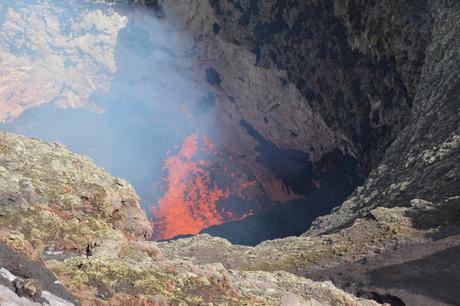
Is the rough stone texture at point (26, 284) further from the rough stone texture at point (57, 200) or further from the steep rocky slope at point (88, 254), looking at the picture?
the rough stone texture at point (57, 200)

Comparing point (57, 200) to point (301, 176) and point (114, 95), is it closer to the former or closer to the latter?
point (301, 176)

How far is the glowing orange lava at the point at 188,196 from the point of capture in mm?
126250

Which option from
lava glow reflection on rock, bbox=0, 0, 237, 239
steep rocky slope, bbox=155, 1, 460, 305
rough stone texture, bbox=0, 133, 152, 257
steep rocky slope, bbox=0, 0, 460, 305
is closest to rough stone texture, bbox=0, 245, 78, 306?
steep rocky slope, bbox=0, 0, 460, 305

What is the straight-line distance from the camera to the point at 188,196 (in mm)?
132875

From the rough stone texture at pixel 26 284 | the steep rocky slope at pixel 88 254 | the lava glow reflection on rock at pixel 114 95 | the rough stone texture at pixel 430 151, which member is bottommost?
the rough stone texture at pixel 26 284

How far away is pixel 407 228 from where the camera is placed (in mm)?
46688

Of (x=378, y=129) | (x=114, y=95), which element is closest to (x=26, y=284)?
(x=378, y=129)

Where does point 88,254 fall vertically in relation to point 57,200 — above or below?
below

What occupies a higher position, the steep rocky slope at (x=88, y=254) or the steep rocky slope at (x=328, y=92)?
the steep rocky slope at (x=328, y=92)

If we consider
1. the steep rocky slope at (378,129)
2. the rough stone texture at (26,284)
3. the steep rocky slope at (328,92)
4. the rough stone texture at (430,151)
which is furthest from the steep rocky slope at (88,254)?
the steep rocky slope at (328,92)

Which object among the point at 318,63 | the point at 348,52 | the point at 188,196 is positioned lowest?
the point at 188,196

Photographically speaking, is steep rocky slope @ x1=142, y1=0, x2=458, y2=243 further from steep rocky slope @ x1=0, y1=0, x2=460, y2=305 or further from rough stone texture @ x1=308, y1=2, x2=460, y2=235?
steep rocky slope @ x1=0, y1=0, x2=460, y2=305

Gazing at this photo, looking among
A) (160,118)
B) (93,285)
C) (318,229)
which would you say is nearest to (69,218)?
(93,285)

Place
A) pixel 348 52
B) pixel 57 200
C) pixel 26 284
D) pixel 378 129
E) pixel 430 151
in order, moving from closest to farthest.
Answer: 1. pixel 26 284
2. pixel 57 200
3. pixel 430 151
4. pixel 378 129
5. pixel 348 52
